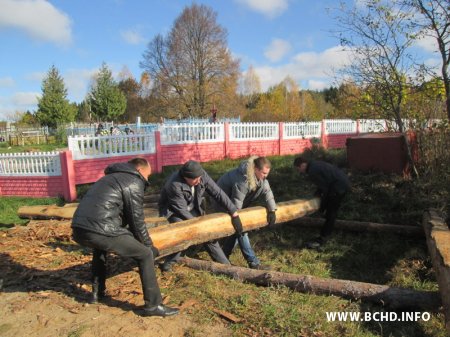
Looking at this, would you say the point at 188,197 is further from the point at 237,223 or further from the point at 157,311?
the point at 157,311

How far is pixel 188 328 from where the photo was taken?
11.2 feet

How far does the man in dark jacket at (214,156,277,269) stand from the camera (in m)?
5.12

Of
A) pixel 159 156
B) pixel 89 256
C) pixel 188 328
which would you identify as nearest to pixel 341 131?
pixel 159 156

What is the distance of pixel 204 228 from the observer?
190 inches

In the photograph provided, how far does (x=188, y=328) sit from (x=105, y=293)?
4.21ft

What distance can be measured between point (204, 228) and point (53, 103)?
33.6 meters

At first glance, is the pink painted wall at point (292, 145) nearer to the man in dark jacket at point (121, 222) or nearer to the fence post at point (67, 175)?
the fence post at point (67, 175)

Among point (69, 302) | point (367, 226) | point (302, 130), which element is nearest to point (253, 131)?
point (302, 130)

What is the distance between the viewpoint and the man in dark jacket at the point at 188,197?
4766mm

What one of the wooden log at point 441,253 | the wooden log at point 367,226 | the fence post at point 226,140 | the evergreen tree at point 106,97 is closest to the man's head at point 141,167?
the wooden log at point 441,253

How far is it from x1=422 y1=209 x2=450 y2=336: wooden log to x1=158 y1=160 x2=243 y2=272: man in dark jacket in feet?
7.74

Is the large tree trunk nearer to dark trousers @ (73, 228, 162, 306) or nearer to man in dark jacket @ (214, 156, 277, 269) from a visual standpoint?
man in dark jacket @ (214, 156, 277, 269)

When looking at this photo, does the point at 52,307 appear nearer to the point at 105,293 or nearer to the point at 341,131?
the point at 105,293

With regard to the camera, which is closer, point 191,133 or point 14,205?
point 14,205
